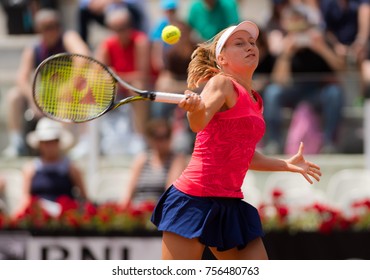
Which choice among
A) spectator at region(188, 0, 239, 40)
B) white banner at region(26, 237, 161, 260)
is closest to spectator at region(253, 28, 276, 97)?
spectator at region(188, 0, 239, 40)

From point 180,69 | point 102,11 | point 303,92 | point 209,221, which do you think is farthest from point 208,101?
point 102,11

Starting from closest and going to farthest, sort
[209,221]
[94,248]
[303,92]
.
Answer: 1. [209,221]
2. [94,248]
3. [303,92]

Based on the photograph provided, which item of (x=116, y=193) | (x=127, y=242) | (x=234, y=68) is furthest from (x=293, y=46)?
(x=234, y=68)

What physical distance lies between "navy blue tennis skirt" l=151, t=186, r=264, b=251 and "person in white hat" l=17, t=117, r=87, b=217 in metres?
3.85

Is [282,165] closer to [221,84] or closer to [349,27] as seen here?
[221,84]

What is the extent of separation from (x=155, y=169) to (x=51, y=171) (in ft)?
2.99

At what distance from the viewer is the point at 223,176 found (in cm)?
502

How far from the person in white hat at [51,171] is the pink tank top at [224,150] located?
3910 millimetres

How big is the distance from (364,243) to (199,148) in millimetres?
3025

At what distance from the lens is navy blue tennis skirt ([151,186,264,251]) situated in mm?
4992

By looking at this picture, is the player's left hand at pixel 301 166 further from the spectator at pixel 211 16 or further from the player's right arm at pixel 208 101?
the spectator at pixel 211 16

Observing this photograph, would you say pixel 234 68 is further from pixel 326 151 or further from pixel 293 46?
pixel 293 46

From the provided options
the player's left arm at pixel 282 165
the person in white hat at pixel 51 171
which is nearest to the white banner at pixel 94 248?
the person in white hat at pixel 51 171

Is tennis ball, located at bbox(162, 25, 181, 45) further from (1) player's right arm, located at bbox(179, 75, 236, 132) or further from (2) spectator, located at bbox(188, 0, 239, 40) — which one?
(2) spectator, located at bbox(188, 0, 239, 40)
